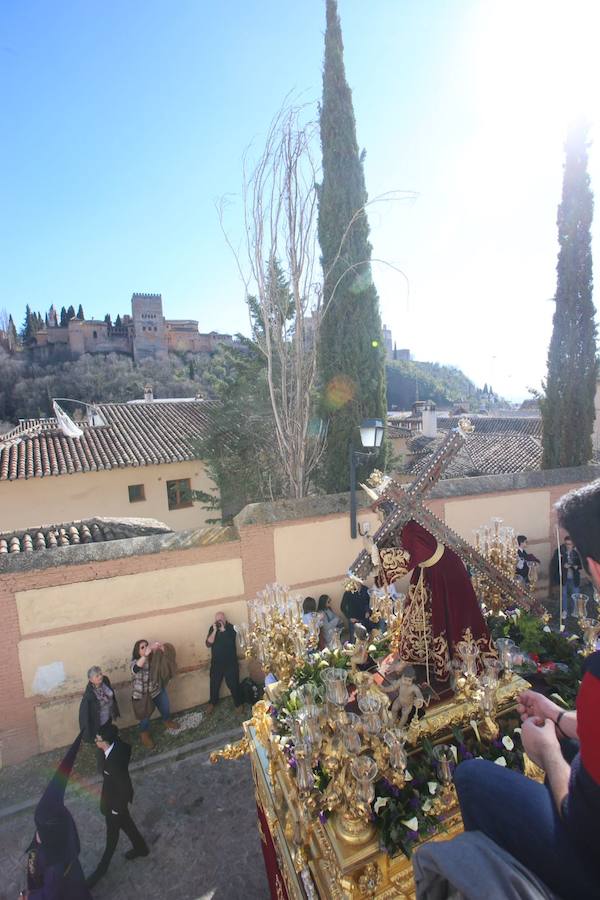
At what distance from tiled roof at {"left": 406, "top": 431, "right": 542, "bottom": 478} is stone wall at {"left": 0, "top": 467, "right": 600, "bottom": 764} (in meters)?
9.55

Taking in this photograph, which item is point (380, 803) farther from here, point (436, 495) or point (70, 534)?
point (70, 534)

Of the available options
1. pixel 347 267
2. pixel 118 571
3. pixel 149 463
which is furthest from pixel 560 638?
pixel 149 463

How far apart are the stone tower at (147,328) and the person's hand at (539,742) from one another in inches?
2607

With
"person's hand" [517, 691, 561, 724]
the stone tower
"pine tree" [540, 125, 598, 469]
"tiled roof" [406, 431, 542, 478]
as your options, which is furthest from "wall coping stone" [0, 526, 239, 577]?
the stone tower

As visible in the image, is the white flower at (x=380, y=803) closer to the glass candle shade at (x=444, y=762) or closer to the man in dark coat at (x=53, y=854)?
the glass candle shade at (x=444, y=762)

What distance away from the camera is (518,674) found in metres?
3.91

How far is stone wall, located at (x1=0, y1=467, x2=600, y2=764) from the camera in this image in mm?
5461

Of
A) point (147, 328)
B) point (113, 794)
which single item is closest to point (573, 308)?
point (113, 794)

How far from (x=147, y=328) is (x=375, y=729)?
222 feet

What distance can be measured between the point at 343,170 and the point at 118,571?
893 centimetres

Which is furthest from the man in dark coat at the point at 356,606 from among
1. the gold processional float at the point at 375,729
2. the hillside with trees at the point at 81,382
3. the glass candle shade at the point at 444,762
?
the hillside with trees at the point at 81,382

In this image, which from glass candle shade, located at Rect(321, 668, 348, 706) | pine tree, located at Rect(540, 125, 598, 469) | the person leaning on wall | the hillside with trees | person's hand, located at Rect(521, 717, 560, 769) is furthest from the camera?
the hillside with trees

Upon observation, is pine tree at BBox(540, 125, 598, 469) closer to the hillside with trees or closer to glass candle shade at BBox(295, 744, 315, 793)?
glass candle shade at BBox(295, 744, 315, 793)

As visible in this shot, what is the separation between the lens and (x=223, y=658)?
607 centimetres
